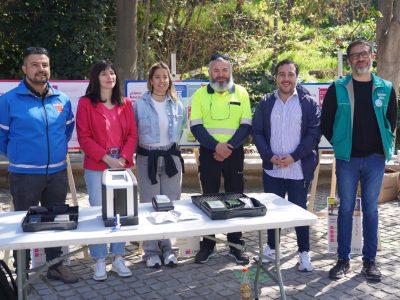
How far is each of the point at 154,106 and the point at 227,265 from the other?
5.23ft

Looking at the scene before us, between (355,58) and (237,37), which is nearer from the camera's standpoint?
(355,58)

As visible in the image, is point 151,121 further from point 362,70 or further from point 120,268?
point 362,70

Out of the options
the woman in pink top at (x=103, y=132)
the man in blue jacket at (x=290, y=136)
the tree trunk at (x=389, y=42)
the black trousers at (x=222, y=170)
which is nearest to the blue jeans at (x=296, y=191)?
the man in blue jacket at (x=290, y=136)

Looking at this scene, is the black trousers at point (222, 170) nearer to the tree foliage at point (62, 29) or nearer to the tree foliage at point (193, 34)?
the tree foliage at point (193, 34)

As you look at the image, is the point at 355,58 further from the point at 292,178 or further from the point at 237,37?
the point at 237,37

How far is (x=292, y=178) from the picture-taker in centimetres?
442

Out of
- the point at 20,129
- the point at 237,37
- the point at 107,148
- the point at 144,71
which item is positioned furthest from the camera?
the point at 237,37

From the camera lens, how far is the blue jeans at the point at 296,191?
443 centimetres

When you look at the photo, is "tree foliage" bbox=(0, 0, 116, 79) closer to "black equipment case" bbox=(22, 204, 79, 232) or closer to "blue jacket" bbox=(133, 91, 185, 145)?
"blue jacket" bbox=(133, 91, 185, 145)

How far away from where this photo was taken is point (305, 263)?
4480 millimetres

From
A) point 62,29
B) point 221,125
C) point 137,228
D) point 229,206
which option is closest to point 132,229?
point 137,228

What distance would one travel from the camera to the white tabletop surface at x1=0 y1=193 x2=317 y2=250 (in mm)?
2920

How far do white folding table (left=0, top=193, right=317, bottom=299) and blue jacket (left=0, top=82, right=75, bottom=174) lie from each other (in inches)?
24.8

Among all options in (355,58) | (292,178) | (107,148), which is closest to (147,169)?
(107,148)
